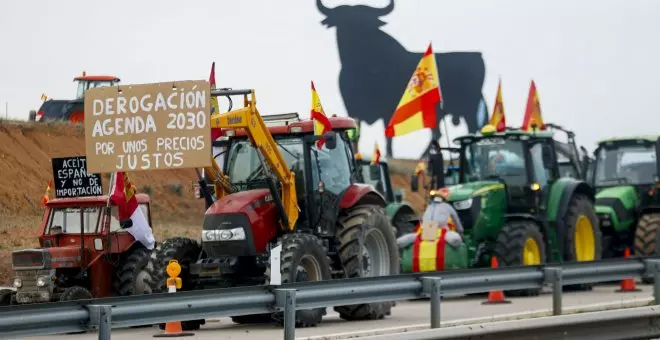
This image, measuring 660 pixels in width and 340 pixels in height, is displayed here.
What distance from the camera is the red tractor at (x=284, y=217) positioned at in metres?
16.2

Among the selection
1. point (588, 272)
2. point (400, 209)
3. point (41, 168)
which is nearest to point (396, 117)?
point (400, 209)

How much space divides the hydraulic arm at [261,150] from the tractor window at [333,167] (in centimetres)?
46

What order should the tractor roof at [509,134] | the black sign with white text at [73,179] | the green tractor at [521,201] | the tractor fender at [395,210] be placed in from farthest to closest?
the tractor fender at [395,210] → the tractor roof at [509,134] → the green tractor at [521,201] → the black sign with white text at [73,179]

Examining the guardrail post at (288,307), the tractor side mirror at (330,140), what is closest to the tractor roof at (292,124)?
the tractor side mirror at (330,140)

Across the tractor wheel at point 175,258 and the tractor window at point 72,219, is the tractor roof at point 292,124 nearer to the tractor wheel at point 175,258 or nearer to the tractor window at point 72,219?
the tractor wheel at point 175,258

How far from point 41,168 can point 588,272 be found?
24661 mm

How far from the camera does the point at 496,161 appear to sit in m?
22.6

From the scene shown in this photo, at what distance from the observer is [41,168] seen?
37781 millimetres

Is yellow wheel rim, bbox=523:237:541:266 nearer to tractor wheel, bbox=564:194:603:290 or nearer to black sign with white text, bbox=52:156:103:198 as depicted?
tractor wheel, bbox=564:194:603:290

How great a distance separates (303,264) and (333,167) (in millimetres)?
1783

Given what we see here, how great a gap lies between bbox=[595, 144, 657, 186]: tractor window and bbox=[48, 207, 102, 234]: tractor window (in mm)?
10093

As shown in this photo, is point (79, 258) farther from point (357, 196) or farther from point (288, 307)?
point (288, 307)

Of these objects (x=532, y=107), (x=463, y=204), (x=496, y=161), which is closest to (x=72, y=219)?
(x=463, y=204)

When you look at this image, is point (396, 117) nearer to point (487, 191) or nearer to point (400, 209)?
point (400, 209)
